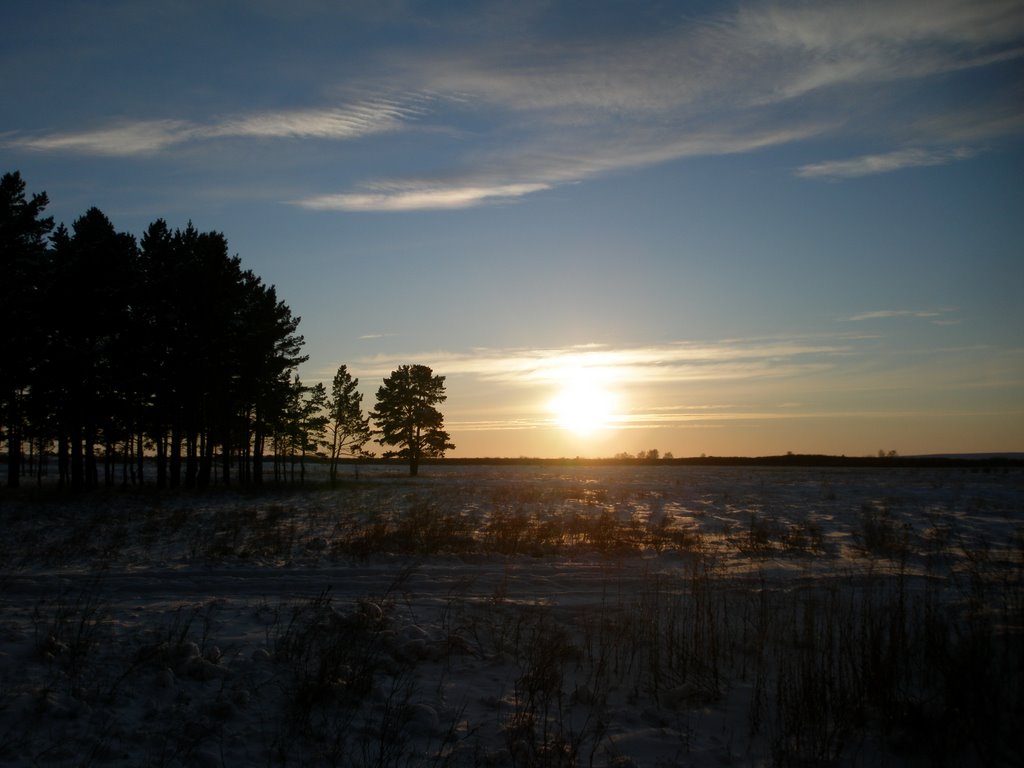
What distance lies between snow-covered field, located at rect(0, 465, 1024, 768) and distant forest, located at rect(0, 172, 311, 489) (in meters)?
21.3

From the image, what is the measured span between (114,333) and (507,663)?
110 ft

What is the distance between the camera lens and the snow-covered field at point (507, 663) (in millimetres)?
5539

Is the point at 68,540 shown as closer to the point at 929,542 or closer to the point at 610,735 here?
the point at 610,735

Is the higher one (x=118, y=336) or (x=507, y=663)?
(x=118, y=336)

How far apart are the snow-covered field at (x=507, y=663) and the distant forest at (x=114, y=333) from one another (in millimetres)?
21312

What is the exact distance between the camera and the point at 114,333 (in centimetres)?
3459

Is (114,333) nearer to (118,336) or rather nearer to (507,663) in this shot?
(118,336)

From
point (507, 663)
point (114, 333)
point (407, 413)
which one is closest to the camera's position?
point (507, 663)

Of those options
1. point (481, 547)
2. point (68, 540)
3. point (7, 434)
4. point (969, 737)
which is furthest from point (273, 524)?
point (7, 434)

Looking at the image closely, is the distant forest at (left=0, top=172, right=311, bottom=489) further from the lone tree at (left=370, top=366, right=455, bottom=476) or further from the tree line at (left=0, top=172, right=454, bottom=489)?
the lone tree at (left=370, top=366, right=455, bottom=476)

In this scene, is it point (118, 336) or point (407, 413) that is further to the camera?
point (407, 413)

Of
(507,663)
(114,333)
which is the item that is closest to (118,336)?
(114,333)

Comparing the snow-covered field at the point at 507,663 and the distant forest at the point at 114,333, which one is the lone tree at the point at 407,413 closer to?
the distant forest at the point at 114,333

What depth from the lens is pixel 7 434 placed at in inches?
1565
